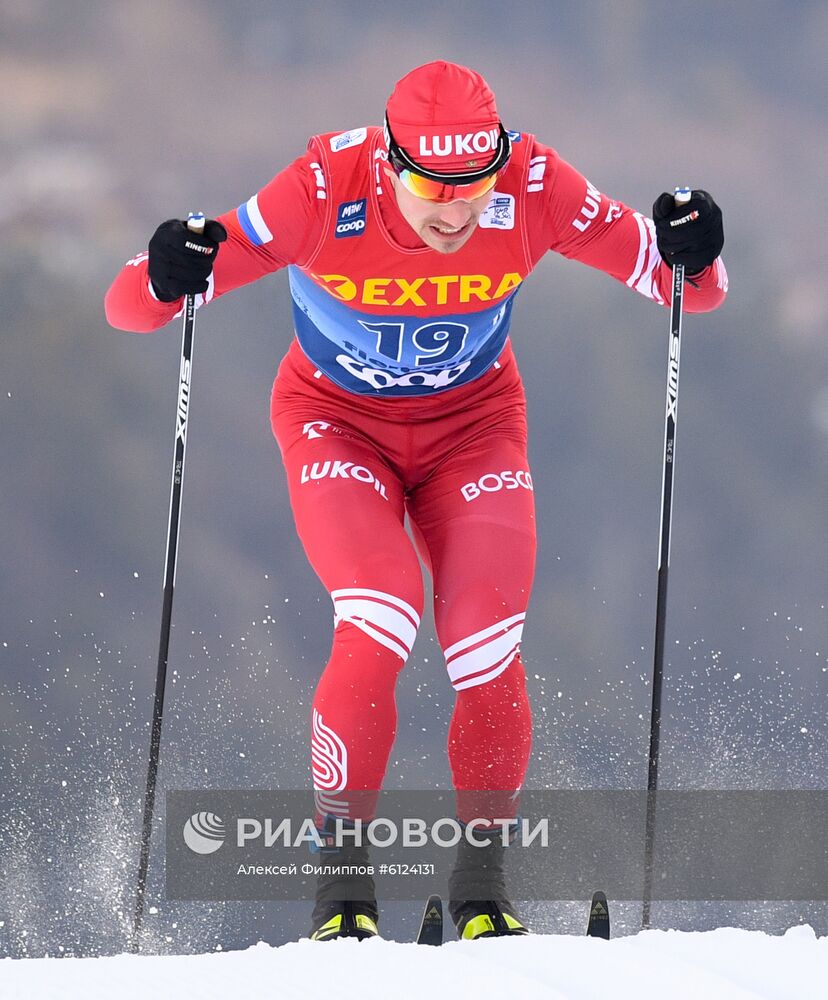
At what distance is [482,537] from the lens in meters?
3.04

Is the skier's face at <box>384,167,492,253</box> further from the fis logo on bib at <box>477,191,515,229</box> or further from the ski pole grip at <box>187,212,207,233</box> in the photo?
the ski pole grip at <box>187,212,207,233</box>

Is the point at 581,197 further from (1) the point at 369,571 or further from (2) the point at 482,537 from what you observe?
(1) the point at 369,571

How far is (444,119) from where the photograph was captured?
9.66 ft

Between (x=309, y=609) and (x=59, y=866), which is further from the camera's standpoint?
(x=309, y=609)

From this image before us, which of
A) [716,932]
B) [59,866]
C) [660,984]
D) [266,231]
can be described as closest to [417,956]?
[660,984]

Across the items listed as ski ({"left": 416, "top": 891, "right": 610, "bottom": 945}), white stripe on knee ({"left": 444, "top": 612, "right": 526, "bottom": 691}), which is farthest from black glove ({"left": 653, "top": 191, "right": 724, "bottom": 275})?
ski ({"left": 416, "top": 891, "right": 610, "bottom": 945})

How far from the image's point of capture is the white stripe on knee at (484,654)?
9.59ft

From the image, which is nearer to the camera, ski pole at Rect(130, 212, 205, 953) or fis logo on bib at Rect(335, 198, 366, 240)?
fis logo on bib at Rect(335, 198, 366, 240)

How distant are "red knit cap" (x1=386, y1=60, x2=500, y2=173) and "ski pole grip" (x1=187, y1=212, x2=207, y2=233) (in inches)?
19.9

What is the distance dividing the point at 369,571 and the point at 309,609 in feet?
14.9

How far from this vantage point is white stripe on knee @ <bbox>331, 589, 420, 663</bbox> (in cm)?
283

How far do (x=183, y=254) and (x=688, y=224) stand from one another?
1.27 metres

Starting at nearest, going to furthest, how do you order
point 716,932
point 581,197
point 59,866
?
point 716,932, point 581,197, point 59,866

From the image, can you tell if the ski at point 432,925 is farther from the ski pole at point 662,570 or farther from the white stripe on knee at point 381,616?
the ski pole at point 662,570
